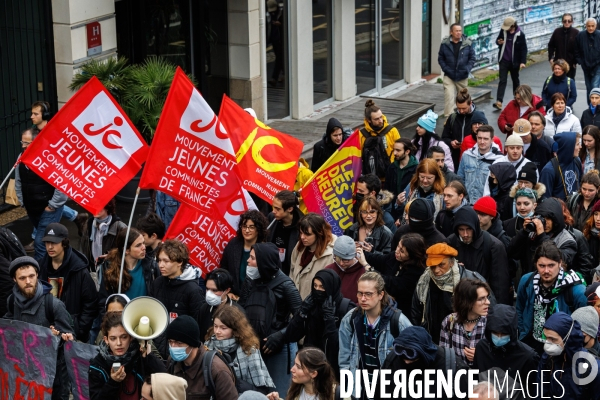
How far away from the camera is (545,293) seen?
815cm

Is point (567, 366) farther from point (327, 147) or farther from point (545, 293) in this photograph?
point (327, 147)

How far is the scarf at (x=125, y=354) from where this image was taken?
7090 mm

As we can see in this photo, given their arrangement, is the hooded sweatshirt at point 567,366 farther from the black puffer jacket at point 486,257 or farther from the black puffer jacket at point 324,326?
the black puffer jacket at point 486,257

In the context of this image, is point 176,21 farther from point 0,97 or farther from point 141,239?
point 141,239

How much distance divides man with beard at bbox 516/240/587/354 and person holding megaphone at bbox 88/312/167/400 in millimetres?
2864

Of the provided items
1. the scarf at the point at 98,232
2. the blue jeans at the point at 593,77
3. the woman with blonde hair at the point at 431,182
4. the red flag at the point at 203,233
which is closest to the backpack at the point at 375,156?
the woman with blonde hair at the point at 431,182

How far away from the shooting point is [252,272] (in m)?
8.25

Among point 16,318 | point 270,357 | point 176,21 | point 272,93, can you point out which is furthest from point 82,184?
point 272,93

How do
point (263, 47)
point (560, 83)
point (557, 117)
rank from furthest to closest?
point (263, 47) < point (560, 83) < point (557, 117)

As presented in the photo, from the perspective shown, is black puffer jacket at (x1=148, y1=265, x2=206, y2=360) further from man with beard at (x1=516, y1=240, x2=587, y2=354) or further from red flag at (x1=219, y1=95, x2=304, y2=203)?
A: man with beard at (x1=516, y1=240, x2=587, y2=354)

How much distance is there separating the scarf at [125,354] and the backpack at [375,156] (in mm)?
5303

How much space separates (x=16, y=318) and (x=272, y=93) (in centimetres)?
1070

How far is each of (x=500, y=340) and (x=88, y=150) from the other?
3983mm

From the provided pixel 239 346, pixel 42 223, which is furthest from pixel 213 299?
pixel 42 223
